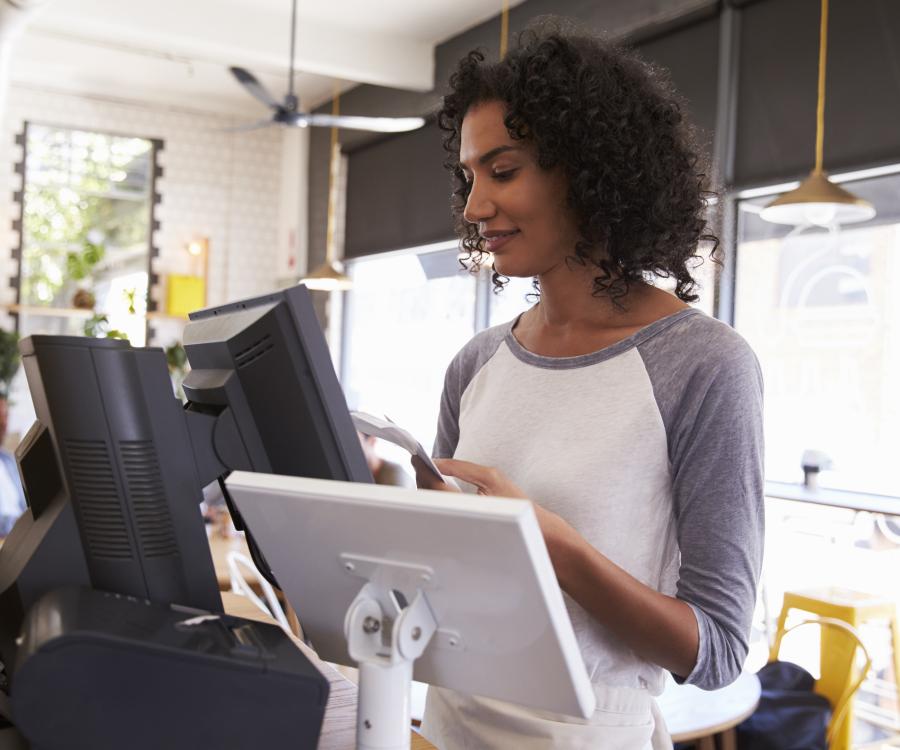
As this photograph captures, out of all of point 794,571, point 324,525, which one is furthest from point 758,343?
point 324,525

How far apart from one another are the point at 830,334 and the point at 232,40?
3.86m

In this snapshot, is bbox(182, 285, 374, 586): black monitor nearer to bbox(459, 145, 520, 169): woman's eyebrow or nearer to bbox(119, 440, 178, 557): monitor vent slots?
bbox(119, 440, 178, 557): monitor vent slots

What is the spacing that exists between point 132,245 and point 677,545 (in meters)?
7.42

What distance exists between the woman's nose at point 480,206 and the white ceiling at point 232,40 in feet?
15.5

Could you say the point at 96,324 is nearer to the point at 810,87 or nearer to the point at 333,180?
the point at 333,180

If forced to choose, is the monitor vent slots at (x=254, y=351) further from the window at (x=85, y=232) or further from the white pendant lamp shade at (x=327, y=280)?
the window at (x=85, y=232)

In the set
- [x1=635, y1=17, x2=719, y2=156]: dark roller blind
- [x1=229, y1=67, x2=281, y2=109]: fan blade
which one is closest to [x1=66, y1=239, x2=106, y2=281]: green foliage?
[x1=229, y1=67, x2=281, y2=109]: fan blade

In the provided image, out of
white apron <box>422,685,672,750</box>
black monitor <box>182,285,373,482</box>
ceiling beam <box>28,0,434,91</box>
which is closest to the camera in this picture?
black monitor <box>182,285,373,482</box>

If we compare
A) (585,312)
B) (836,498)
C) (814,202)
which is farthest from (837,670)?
(585,312)

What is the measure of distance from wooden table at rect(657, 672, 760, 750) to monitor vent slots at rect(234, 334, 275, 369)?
1.38 meters

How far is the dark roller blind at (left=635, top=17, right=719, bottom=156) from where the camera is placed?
4.52 m

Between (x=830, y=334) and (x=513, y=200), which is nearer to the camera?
(x=513, y=200)

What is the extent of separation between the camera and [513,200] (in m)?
1.17

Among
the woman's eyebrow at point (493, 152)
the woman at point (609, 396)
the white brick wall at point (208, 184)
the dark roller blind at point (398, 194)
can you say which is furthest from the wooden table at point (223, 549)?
the white brick wall at point (208, 184)
